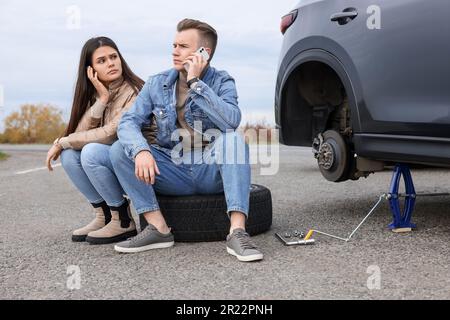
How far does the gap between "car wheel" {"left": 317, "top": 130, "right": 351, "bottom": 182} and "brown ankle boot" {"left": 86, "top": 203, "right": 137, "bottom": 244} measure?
1.43 metres

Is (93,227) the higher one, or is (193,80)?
(193,80)

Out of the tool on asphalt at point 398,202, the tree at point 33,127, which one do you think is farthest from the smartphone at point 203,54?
the tree at point 33,127

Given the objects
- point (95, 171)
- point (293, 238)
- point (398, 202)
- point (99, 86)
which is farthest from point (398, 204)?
point (99, 86)

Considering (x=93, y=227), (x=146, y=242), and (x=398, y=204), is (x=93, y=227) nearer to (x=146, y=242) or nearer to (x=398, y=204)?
(x=146, y=242)

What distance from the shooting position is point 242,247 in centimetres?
299

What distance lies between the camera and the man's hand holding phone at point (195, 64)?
3133mm

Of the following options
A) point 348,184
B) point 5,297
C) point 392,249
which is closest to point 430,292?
point 392,249

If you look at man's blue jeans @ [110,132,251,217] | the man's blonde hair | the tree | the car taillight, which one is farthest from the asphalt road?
the tree

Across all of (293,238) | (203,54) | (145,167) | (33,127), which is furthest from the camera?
(33,127)

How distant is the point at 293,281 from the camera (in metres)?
2.62

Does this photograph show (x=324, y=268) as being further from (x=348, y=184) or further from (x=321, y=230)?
(x=348, y=184)

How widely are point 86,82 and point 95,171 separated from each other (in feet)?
2.04

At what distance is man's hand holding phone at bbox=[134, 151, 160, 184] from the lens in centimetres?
304

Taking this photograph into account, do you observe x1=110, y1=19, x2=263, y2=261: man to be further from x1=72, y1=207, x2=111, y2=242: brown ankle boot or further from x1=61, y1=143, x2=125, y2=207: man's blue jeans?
x1=72, y1=207, x2=111, y2=242: brown ankle boot
